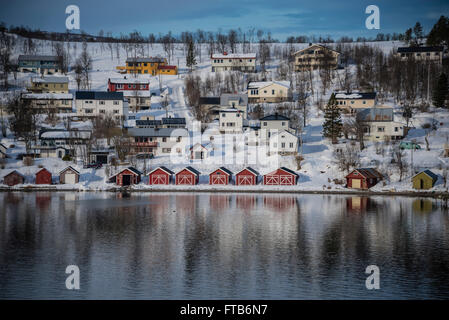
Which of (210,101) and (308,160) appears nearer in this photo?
(308,160)

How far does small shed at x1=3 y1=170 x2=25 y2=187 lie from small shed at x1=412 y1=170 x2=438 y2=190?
36342 mm

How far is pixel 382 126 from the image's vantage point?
58812 mm

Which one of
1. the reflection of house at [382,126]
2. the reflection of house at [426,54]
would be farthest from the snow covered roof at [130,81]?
the reflection of house at [426,54]

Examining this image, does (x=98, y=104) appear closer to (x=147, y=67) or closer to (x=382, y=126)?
(x=147, y=67)

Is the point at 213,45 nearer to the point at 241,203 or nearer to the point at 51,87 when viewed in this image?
the point at 51,87

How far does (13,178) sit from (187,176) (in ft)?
53.6

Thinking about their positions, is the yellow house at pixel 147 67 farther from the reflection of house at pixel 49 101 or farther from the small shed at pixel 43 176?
the small shed at pixel 43 176

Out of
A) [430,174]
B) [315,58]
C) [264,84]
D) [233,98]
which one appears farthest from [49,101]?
[430,174]

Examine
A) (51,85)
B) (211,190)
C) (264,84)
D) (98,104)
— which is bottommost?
(211,190)

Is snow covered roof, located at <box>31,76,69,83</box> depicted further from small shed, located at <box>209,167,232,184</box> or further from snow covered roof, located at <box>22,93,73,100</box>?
small shed, located at <box>209,167,232,184</box>

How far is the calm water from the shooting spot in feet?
66.2

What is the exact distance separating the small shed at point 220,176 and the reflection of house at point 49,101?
31.5 m
